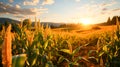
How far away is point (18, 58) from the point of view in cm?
124

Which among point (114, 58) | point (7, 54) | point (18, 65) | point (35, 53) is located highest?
point (7, 54)

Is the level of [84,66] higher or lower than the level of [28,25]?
lower

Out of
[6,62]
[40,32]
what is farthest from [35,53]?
[6,62]

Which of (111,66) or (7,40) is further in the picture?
(111,66)

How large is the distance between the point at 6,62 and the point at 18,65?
26 cm

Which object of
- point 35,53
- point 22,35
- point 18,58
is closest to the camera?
point 18,58

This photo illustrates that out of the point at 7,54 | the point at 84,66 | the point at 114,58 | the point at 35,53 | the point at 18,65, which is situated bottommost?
the point at 84,66

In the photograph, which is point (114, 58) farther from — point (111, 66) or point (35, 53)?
point (35, 53)

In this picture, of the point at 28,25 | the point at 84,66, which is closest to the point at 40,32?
the point at 28,25

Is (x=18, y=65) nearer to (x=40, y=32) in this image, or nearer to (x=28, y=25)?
(x=40, y=32)

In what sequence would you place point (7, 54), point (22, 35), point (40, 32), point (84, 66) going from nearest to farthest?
point (7, 54)
point (40, 32)
point (22, 35)
point (84, 66)

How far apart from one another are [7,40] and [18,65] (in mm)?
359

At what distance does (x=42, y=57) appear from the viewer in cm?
382

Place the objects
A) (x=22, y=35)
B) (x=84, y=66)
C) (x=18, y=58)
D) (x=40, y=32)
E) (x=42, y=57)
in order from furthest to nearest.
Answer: (x=84, y=66)
(x=22, y=35)
(x=40, y=32)
(x=42, y=57)
(x=18, y=58)
